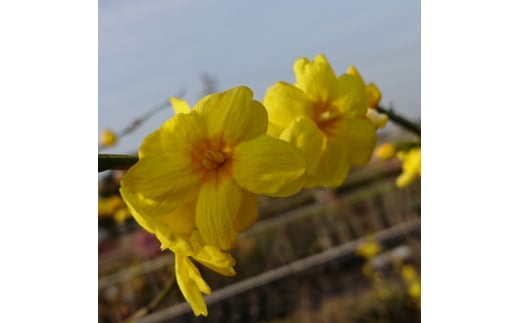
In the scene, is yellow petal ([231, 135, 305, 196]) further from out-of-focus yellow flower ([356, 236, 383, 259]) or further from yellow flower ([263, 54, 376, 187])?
out-of-focus yellow flower ([356, 236, 383, 259])

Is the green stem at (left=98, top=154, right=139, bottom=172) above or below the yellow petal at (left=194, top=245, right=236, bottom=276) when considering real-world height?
above

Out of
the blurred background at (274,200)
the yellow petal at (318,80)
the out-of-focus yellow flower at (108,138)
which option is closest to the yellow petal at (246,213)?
the yellow petal at (318,80)

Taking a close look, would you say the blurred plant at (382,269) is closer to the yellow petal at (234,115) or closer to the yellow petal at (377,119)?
the yellow petal at (377,119)

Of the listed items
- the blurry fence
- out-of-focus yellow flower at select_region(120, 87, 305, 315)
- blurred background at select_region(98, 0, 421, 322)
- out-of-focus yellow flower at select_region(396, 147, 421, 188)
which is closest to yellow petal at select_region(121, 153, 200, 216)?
out-of-focus yellow flower at select_region(120, 87, 305, 315)

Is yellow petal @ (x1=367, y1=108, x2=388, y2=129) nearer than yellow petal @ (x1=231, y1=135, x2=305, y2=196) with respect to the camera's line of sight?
No

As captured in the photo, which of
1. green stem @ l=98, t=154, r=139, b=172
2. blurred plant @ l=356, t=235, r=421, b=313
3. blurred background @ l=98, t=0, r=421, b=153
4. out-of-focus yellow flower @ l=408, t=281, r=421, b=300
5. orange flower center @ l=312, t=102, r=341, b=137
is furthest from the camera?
blurred plant @ l=356, t=235, r=421, b=313

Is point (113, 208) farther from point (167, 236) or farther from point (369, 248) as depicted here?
point (369, 248)

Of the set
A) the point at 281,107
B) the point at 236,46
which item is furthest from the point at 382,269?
the point at 281,107
